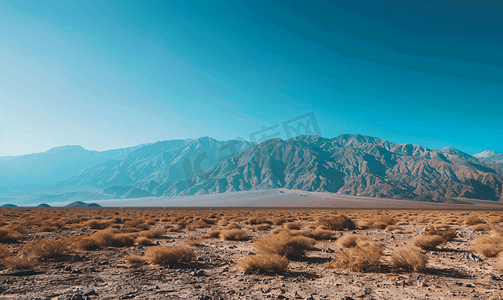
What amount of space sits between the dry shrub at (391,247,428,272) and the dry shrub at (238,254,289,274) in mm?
3809

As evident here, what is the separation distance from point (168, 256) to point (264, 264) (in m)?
3.78

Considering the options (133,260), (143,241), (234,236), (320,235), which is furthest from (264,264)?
(143,241)

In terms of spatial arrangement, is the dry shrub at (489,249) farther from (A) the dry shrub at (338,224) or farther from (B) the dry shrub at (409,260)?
(A) the dry shrub at (338,224)

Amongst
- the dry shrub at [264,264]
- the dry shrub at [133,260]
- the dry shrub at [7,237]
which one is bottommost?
the dry shrub at [7,237]

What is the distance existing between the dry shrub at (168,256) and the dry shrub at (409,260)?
7561 mm

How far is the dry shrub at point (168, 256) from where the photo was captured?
8.69m

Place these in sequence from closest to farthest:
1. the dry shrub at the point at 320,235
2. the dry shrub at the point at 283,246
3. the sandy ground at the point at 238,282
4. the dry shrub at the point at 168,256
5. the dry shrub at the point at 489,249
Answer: the sandy ground at the point at 238,282
the dry shrub at the point at 168,256
the dry shrub at the point at 489,249
the dry shrub at the point at 283,246
the dry shrub at the point at 320,235

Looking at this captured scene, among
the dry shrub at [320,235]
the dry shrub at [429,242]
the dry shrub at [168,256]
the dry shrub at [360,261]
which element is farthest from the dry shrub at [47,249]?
the dry shrub at [429,242]

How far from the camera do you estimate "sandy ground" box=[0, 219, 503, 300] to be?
19.6 ft

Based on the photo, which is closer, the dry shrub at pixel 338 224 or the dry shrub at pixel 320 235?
the dry shrub at pixel 320 235

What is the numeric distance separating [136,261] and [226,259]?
3.54 m

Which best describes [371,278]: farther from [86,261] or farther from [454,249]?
[86,261]

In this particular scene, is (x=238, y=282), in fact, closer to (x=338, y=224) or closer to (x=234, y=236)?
(x=234, y=236)

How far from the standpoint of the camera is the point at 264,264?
773cm
